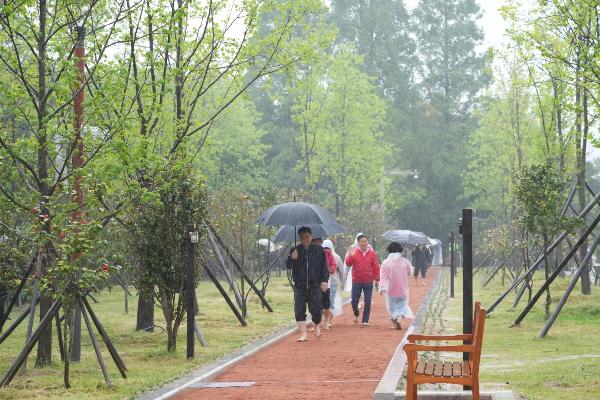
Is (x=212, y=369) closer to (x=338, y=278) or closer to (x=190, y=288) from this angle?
(x=190, y=288)

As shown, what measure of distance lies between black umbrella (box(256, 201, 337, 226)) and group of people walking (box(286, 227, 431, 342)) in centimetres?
79

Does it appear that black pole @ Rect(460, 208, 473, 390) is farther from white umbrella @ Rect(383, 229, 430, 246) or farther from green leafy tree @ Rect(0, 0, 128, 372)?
white umbrella @ Rect(383, 229, 430, 246)

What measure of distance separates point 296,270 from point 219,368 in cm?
466

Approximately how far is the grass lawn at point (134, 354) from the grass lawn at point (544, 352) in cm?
399

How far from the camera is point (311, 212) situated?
67.6 feet

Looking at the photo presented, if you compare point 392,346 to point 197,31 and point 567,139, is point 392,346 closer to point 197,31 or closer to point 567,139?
point 197,31

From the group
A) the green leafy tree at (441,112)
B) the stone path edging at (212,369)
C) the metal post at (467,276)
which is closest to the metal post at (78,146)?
the stone path edging at (212,369)

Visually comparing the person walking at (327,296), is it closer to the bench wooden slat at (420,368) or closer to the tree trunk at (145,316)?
the tree trunk at (145,316)

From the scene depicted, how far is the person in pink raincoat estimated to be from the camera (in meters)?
20.5

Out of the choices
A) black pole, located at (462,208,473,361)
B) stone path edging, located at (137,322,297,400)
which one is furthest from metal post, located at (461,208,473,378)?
stone path edging, located at (137,322,297,400)

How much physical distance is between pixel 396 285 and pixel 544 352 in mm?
5307

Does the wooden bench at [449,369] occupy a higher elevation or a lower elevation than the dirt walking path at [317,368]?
higher

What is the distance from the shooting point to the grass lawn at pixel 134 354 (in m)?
12.2

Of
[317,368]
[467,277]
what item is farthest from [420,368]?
[317,368]
